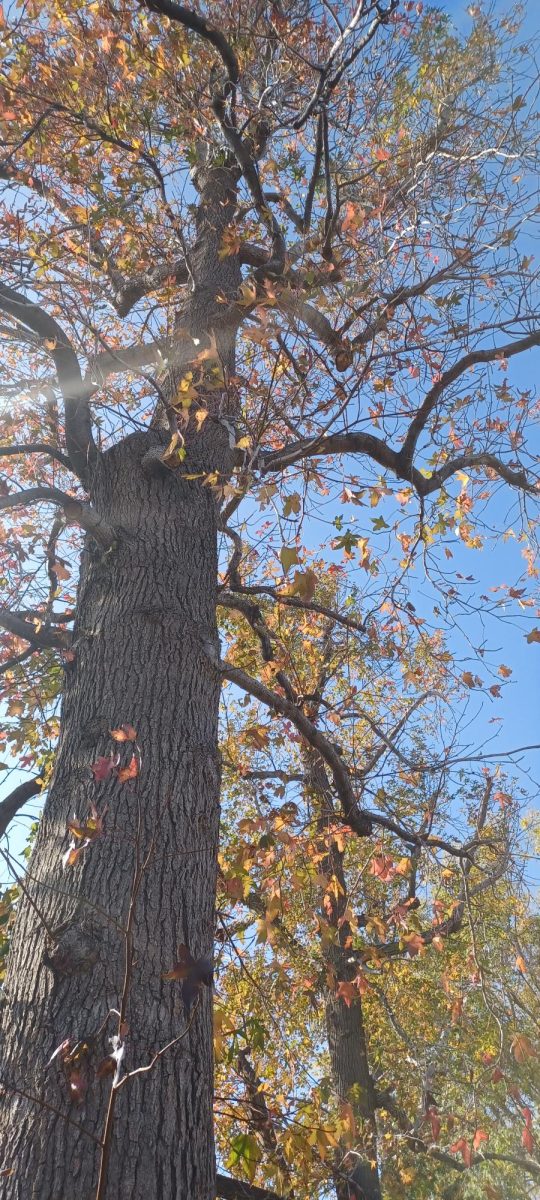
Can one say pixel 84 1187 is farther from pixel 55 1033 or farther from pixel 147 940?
pixel 147 940

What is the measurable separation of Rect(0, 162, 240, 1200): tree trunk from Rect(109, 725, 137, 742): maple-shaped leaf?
7cm

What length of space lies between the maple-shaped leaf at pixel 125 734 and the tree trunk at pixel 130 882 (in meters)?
0.07

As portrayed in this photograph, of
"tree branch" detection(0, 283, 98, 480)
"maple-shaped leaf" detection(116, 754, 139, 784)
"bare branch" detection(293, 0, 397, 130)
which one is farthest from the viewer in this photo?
"tree branch" detection(0, 283, 98, 480)

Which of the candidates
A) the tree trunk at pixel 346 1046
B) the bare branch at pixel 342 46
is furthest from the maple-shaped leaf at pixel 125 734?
the tree trunk at pixel 346 1046

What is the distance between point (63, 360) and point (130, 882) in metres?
2.32

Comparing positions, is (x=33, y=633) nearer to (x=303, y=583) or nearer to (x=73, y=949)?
(x=303, y=583)

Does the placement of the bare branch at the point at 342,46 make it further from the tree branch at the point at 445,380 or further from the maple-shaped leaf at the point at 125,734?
the maple-shaped leaf at the point at 125,734

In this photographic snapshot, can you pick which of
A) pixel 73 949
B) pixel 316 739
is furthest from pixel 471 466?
pixel 73 949

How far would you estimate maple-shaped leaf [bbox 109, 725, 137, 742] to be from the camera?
7.40 ft

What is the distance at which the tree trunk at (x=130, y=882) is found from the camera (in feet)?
5.26

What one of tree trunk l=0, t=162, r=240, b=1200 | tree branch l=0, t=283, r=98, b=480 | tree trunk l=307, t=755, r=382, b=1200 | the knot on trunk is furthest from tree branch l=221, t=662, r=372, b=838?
the knot on trunk

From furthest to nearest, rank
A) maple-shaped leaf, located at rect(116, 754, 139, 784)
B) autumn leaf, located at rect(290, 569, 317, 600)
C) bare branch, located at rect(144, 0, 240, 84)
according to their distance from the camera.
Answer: bare branch, located at rect(144, 0, 240, 84), autumn leaf, located at rect(290, 569, 317, 600), maple-shaped leaf, located at rect(116, 754, 139, 784)

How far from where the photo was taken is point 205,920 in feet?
7.14

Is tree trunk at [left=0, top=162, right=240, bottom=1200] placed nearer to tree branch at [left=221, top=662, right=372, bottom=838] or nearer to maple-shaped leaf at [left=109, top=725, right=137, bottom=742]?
maple-shaped leaf at [left=109, top=725, right=137, bottom=742]
